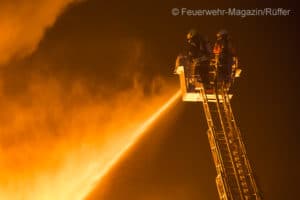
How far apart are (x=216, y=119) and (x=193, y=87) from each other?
4.11ft

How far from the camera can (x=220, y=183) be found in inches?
425

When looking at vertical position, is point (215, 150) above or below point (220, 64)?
below

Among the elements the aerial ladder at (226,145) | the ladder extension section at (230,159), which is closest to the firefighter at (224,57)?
the aerial ladder at (226,145)

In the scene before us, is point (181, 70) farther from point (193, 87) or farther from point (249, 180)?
point (249, 180)

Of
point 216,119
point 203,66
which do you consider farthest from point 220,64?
point 216,119

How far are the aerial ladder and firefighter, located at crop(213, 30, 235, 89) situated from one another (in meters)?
0.13

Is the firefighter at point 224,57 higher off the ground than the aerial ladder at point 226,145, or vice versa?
the firefighter at point 224,57

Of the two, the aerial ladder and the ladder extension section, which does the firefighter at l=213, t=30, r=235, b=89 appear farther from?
the ladder extension section

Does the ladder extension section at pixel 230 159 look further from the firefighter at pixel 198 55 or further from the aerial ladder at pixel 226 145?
Answer: the firefighter at pixel 198 55

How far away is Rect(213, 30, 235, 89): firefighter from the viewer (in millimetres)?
11469

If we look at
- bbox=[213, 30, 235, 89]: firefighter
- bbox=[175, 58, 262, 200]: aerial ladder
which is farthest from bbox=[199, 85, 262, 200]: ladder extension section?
bbox=[213, 30, 235, 89]: firefighter

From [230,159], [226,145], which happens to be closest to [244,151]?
[230,159]

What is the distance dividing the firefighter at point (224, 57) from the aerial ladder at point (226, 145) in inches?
5.1

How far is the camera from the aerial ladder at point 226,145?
1043 centimetres
